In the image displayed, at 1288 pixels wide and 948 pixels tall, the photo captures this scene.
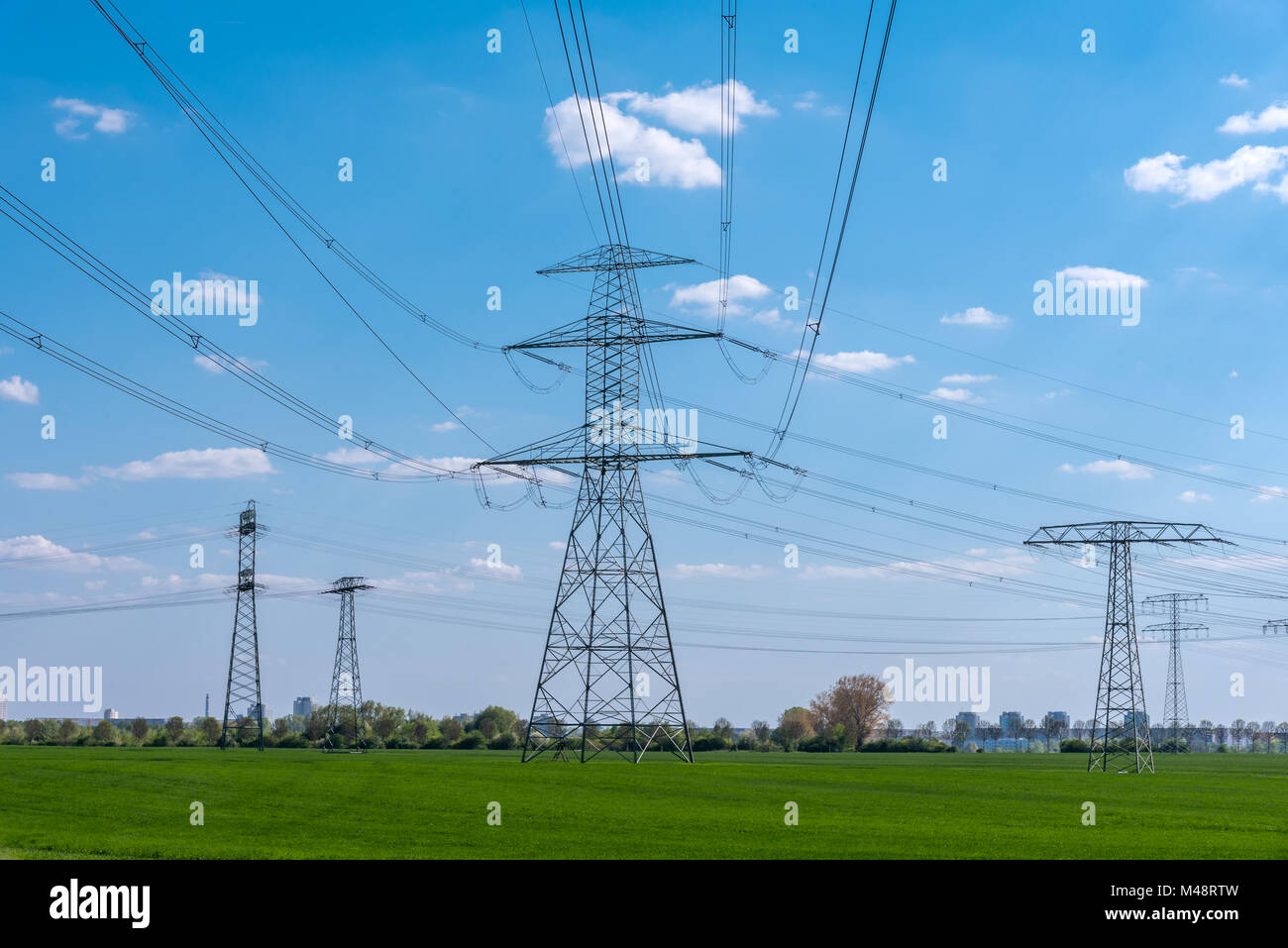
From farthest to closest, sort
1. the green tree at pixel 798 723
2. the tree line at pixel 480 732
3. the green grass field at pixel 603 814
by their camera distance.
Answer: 1. the green tree at pixel 798 723
2. the tree line at pixel 480 732
3. the green grass field at pixel 603 814

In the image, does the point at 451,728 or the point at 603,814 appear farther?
the point at 451,728

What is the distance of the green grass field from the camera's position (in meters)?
27.2

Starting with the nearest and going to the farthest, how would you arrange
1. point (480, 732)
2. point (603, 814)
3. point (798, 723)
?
point (603, 814)
point (480, 732)
point (798, 723)

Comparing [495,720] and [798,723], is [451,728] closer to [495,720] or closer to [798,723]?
[495,720]

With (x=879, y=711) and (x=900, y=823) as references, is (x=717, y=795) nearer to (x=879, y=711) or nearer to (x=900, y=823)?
(x=900, y=823)

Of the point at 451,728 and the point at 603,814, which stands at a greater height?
the point at 603,814

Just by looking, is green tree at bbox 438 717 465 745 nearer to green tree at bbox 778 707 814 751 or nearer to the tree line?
the tree line

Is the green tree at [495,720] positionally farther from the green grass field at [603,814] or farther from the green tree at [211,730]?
the green grass field at [603,814]

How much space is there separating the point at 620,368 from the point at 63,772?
33425mm

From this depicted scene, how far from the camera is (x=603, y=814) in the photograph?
115 feet

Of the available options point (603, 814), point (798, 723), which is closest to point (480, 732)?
point (798, 723)

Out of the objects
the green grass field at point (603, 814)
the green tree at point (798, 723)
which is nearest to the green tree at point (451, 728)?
the green tree at point (798, 723)

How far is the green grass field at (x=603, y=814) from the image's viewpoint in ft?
89.4

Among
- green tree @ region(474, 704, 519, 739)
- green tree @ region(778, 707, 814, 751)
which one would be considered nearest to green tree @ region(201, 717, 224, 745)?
green tree @ region(474, 704, 519, 739)
